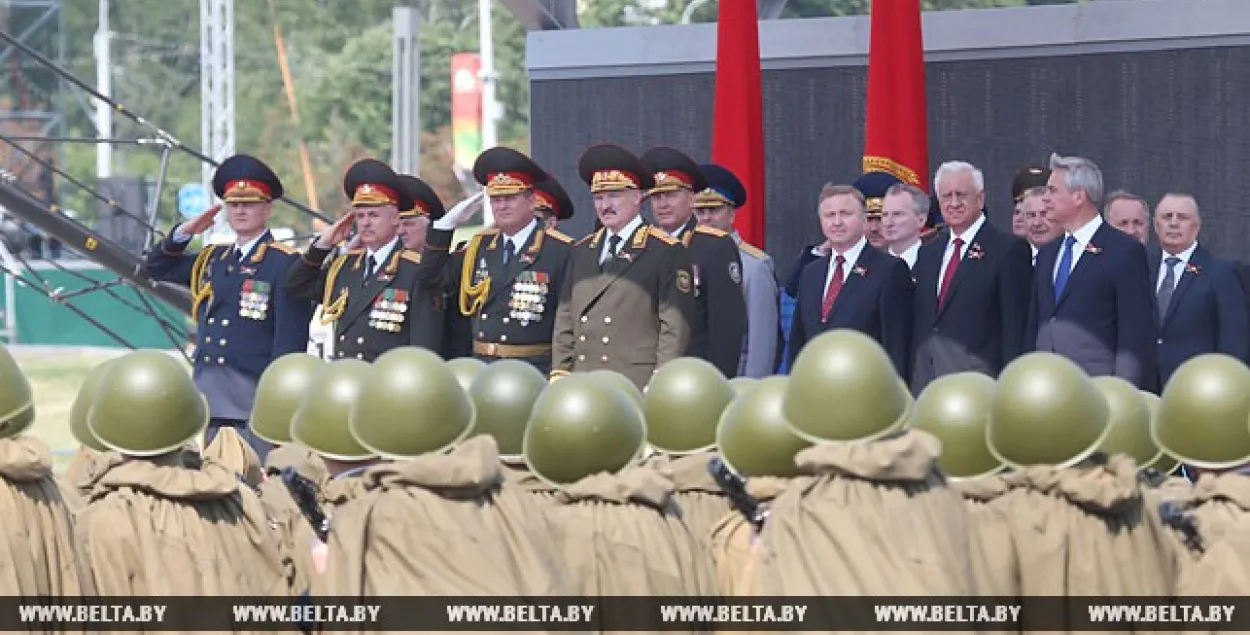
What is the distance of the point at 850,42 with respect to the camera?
1170cm

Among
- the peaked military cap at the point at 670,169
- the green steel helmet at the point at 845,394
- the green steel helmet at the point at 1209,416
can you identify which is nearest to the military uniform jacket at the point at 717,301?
the peaked military cap at the point at 670,169

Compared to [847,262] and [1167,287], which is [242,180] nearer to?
[847,262]

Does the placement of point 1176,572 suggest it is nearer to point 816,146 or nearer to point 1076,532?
point 1076,532

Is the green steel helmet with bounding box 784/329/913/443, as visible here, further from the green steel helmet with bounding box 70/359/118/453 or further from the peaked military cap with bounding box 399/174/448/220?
the peaked military cap with bounding box 399/174/448/220

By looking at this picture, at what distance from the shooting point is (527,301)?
31.3 ft

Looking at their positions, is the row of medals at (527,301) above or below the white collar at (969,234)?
below

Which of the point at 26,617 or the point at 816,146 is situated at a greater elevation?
the point at 816,146

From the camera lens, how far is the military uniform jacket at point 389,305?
9.71 metres

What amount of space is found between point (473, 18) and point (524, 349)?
39.6 meters

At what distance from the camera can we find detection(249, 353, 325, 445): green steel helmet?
22.7 feet

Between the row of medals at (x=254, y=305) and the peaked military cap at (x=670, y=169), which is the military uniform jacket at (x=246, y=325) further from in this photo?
the peaked military cap at (x=670, y=169)

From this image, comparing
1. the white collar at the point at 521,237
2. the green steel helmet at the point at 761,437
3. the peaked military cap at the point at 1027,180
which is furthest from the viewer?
the peaked military cap at the point at 1027,180

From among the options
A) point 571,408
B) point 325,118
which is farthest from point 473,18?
point 571,408

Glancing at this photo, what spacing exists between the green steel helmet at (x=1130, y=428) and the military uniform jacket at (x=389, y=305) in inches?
159
